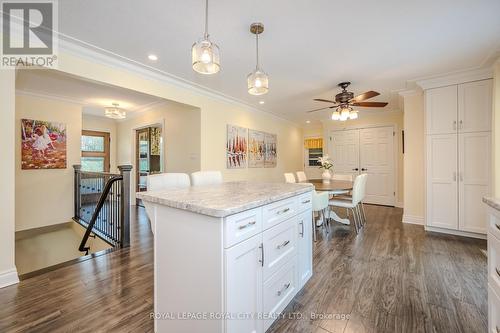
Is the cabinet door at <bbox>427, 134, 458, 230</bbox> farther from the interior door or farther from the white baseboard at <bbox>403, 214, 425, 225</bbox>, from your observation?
the interior door

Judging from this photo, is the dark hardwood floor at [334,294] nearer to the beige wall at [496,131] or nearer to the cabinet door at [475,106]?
the beige wall at [496,131]

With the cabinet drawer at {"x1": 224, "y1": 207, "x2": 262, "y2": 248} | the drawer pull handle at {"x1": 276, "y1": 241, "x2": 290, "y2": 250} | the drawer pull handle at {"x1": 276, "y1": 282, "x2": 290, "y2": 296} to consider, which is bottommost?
the drawer pull handle at {"x1": 276, "y1": 282, "x2": 290, "y2": 296}

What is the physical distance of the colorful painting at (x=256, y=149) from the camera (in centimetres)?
509

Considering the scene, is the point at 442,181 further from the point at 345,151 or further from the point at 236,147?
the point at 236,147

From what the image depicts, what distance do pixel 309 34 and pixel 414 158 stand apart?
10.2ft

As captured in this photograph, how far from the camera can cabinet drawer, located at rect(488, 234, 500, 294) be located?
3.59 ft

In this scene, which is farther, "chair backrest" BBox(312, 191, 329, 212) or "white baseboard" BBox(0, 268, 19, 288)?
"chair backrest" BBox(312, 191, 329, 212)

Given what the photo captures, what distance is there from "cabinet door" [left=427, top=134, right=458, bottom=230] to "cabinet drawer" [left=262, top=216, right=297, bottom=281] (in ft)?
9.83

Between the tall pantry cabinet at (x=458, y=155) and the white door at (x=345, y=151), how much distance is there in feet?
8.55

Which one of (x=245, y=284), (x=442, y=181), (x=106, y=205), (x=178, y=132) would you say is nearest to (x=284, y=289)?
(x=245, y=284)

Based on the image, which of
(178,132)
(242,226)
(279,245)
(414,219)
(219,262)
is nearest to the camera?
(219,262)

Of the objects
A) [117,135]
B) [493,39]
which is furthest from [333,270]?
[117,135]

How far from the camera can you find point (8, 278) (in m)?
1.94

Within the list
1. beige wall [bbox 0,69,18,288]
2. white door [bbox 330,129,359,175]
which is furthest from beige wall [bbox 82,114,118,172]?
white door [bbox 330,129,359,175]
